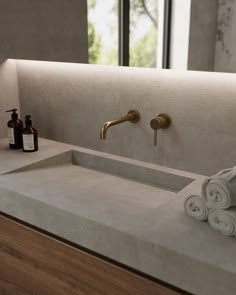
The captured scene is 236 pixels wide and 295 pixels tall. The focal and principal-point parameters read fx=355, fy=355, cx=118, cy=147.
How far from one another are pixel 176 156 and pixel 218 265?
69 cm

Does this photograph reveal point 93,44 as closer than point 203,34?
No

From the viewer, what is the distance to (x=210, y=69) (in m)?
1.28

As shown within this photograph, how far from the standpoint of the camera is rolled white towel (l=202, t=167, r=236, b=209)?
39.2 inches

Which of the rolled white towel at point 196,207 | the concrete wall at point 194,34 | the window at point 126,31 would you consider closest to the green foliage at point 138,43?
the window at point 126,31

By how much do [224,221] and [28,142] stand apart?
105 centimetres

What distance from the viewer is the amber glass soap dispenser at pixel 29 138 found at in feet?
5.56

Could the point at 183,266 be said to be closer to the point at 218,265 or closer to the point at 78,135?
the point at 218,265

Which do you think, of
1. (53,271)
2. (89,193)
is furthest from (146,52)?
(53,271)

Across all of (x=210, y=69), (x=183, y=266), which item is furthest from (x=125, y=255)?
(x=210, y=69)

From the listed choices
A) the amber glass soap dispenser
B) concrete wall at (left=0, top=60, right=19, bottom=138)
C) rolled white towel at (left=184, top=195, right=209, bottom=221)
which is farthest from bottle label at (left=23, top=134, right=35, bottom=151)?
rolled white towel at (left=184, top=195, right=209, bottom=221)

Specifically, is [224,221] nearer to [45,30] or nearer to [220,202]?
[220,202]

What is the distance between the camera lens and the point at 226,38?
4.03 feet

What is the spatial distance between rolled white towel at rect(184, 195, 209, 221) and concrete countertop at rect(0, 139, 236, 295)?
0.07 feet

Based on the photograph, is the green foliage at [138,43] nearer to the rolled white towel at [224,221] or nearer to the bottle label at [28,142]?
the bottle label at [28,142]
